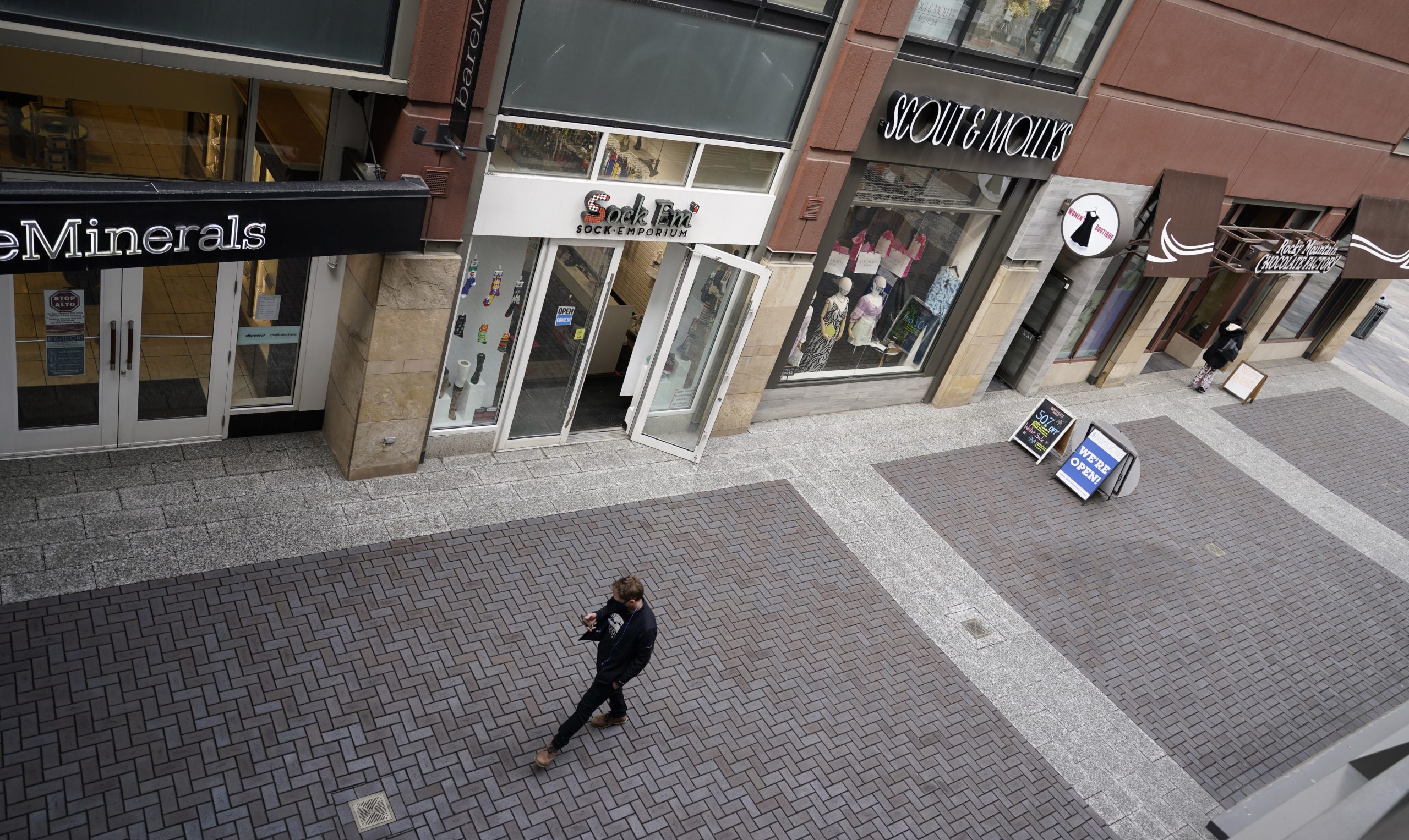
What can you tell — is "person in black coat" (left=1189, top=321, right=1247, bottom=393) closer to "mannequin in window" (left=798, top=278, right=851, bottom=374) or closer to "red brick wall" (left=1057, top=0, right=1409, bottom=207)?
"red brick wall" (left=1057, top=0, right=1409, bottom=207)

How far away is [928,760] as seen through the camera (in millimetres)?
8664

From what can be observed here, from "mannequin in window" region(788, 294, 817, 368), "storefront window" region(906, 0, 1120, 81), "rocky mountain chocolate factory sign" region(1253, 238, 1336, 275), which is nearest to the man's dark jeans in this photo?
"mannequin in window" region(788, 294, 817, 368)

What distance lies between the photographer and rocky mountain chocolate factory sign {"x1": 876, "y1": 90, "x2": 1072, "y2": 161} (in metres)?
10.7

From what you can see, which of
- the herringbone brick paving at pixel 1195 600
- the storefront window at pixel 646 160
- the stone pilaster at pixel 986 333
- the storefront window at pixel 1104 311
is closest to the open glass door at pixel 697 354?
the storefront window at pixel 646 160

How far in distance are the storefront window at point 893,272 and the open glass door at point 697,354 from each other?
1.45m

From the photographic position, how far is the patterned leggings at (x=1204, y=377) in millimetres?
18609

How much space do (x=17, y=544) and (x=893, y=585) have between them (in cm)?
833

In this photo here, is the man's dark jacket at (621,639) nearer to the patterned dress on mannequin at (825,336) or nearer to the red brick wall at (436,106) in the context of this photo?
the red brick wall at (436,106)

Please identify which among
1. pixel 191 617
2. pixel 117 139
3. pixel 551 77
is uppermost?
pixel 551 77

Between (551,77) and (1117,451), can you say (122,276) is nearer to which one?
(551,77)

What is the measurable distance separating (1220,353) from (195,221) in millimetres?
18149

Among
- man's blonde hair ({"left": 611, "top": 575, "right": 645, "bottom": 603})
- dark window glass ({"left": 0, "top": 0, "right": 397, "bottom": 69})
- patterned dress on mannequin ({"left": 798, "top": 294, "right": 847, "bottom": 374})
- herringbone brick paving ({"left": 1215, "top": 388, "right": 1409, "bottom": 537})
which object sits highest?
dark window glass ({"left": 0, "top": 0, "right": 397, "bottom": 69})

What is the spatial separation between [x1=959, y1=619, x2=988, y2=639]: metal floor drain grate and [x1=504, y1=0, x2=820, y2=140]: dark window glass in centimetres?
574

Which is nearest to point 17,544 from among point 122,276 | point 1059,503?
point 122,276
